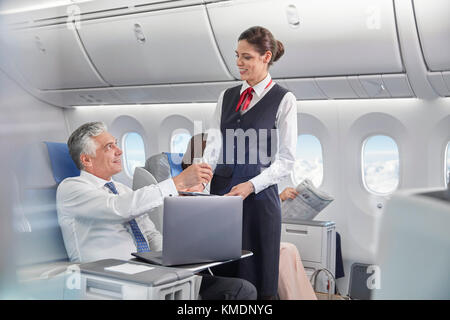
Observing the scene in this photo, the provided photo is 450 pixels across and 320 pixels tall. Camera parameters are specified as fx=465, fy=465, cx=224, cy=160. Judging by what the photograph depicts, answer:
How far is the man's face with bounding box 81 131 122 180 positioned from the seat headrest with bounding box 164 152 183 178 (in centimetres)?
48

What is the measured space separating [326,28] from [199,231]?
1.84 metres

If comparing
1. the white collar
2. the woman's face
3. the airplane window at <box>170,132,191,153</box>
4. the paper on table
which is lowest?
the paper on table

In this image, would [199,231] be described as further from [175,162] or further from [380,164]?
[380,164]

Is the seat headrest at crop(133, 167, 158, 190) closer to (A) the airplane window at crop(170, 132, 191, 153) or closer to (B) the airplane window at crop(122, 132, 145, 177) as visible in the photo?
(B) the airplane window at crop(122, 132, 145, 177)

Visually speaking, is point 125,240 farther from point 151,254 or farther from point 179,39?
point 179,39

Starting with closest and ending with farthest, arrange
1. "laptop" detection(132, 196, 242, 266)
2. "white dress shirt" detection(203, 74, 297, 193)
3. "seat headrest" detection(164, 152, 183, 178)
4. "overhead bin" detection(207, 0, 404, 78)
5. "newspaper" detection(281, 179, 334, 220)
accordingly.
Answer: "laptop" detection(132, 196, 242, 266) < "white dress shirt" detection(203, 74, 297, 193) < "seat headrest" detection(164, 152, 183, 178) < "overhead bin" detection(207, 0, 404, 78) < "newspaper" detection(281, 179, 334, 220)

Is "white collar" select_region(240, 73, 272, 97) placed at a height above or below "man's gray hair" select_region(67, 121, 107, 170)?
above

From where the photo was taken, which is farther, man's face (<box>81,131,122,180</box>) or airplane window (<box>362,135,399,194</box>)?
airplane window (<box>362,135,399,194</box>)

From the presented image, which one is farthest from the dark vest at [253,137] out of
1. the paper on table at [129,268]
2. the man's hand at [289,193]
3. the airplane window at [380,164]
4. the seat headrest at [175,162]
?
the man's hand at [289,193]

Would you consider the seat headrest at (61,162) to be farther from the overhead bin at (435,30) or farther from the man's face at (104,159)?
the overhead bin at (435,30)

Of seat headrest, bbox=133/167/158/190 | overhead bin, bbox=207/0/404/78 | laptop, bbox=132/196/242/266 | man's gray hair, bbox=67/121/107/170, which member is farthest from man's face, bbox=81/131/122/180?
overhead bin, bbox=207/0/404/78

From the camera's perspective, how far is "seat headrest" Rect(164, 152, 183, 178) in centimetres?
261

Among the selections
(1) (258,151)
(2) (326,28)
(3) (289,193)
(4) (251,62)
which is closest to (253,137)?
(1) (258,151)

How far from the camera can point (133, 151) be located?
256 cm
